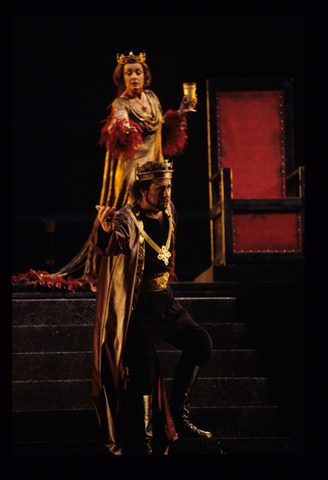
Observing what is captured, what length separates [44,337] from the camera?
4426 mm

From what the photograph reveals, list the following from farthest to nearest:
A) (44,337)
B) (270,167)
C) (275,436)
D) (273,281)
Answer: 1. (270,167)
2. (273,281)
3. (44,337)
4. (275,436)

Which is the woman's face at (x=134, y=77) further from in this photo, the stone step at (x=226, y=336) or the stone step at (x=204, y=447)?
the stone step at (x=204, y=447)

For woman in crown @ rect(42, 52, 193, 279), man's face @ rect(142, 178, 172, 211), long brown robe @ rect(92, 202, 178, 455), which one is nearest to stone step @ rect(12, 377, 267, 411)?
long brown robe @ rect(92, 202, 178, 455)

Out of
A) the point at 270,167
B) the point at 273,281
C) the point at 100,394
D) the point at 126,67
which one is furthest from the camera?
the point at 270,167

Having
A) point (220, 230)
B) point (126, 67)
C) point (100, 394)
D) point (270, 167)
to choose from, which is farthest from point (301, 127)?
point (100, 394)

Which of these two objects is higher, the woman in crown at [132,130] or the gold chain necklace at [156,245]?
the woman in crown at [132,130]

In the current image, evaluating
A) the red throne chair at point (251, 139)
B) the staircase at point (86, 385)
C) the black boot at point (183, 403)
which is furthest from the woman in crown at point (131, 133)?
the black boot at point (183, 403)

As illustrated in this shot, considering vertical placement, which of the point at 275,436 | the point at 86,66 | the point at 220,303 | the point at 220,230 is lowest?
the point at 275,436

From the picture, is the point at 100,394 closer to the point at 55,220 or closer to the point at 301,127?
the point at 55,220

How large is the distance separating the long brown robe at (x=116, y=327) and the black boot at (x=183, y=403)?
61 mm

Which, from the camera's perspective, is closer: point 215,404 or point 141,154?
point 215,404

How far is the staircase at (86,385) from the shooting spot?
12.5ft

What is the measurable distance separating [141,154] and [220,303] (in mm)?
1457

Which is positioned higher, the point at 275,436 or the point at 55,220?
the point at 55,220
